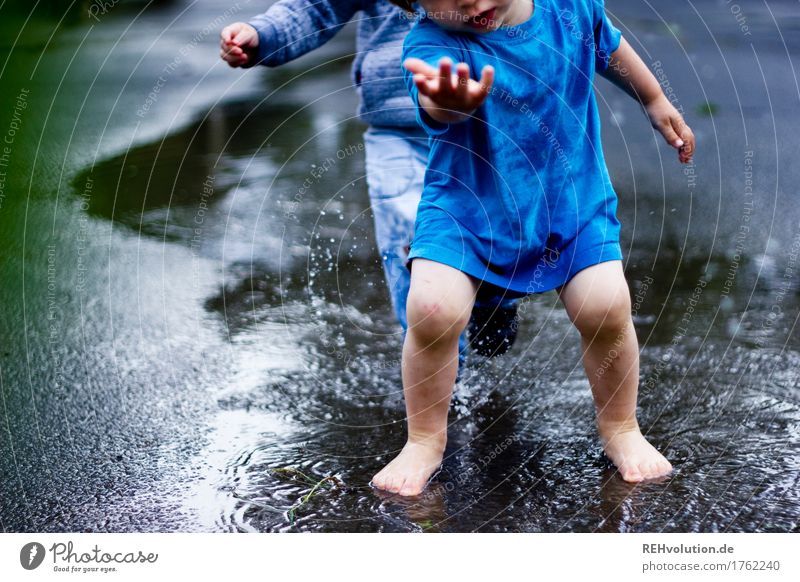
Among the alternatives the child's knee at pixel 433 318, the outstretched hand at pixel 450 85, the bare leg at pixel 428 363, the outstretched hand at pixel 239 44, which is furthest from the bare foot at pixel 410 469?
the outstretched hand at pixel 239 44

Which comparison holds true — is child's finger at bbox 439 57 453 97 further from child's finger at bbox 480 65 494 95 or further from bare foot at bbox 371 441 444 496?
bare foot at bbox 371 441 444 496

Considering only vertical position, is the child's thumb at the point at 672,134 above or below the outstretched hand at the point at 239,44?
below

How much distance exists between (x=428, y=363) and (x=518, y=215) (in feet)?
0.71

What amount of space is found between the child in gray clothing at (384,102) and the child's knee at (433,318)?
0.20 metres

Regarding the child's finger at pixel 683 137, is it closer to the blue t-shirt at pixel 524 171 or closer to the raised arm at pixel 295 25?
the blue t-shirt at pixel 524 171

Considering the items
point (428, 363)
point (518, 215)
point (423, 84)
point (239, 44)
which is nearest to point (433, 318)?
point (428, 363)

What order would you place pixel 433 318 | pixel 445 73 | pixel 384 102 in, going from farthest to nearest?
pixel 384 102 → pixel 433 318 → pixel 445 73

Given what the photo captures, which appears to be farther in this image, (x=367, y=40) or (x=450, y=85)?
(x=367, y=40)

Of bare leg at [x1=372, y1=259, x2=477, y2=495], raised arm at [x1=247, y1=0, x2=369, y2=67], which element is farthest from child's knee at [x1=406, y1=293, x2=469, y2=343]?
raised arm at [x1=247, y1=0, x2=369, y2=67]

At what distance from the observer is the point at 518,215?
3.92 feet

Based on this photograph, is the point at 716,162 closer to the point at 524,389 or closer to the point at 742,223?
the point at 742,223

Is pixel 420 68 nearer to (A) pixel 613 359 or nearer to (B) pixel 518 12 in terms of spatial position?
(B) pixel 518 12

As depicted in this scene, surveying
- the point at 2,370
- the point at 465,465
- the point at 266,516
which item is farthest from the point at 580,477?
the point at 2,370

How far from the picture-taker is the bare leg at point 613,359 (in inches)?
46.4
